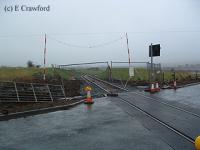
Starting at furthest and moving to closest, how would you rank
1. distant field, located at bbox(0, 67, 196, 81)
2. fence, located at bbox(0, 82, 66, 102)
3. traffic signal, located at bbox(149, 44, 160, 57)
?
1. distant field, located at bbox(0, 67, 196, 81)
2. traffic signal, located at bbox(149, 44, 160, 57)
3. fence, located at bbox(0, 82, 66, 102)

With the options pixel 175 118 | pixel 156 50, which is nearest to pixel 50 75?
pixel 156 50

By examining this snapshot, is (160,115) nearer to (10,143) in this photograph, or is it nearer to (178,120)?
(178,120)

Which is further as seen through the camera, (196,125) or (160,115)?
(160,115)

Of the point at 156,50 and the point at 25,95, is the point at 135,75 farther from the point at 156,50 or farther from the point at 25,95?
the point at 25,95

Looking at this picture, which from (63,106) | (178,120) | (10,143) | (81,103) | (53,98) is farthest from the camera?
(53,98)

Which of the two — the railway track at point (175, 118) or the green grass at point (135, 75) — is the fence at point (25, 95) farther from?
the green grass at point (135, 75)

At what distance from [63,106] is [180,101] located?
600 centimetres

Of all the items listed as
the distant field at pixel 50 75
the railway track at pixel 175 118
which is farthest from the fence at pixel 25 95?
the distant field at pixel 50 75

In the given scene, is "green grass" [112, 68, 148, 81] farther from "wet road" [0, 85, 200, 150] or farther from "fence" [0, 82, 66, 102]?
"wet road" [0, 85, 200, 150]

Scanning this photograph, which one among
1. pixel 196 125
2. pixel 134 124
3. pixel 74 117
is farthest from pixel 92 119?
pixel 196 125

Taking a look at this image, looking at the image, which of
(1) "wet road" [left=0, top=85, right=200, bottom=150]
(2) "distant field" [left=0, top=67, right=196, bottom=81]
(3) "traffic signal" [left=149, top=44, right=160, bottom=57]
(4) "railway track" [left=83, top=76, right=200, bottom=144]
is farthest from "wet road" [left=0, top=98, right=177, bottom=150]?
(2) "distant field" [left=0, top=67, right=196, bottom=81]

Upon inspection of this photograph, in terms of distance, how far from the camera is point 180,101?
15.8 m

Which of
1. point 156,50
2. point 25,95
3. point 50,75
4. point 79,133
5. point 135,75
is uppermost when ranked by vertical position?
point 156,50

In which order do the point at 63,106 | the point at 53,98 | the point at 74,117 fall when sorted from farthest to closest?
the point at 53,98, the point at 63,106, the point at 74,117
